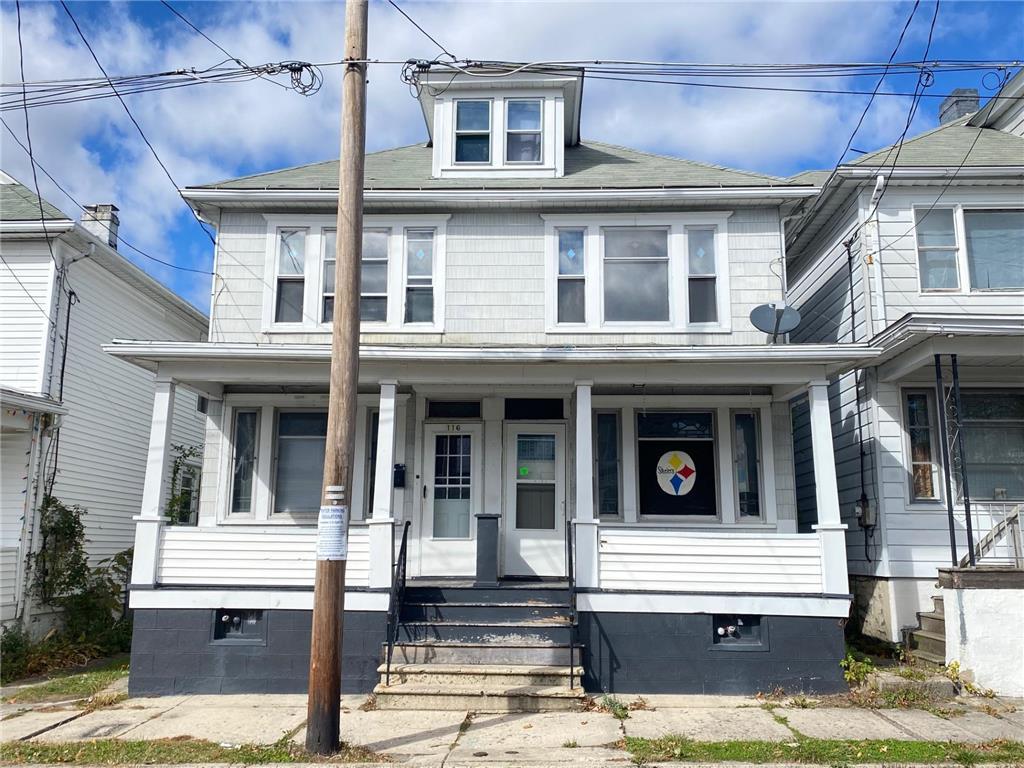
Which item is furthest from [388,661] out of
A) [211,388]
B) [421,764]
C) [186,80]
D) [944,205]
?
[944,205]

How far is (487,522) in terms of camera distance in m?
10.2

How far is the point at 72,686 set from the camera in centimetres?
976

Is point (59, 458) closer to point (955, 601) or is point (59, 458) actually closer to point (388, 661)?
point (388, 661)

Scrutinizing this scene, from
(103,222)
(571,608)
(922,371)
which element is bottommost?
(571,608)

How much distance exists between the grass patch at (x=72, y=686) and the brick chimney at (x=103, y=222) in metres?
7.56

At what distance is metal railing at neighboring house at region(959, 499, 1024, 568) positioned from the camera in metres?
9.53

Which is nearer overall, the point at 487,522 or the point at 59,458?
the point at 487,522

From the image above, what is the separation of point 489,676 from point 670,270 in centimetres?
584

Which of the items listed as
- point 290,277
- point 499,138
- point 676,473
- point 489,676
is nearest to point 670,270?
point 676,473

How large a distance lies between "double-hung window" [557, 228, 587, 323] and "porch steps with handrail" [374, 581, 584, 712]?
366cm

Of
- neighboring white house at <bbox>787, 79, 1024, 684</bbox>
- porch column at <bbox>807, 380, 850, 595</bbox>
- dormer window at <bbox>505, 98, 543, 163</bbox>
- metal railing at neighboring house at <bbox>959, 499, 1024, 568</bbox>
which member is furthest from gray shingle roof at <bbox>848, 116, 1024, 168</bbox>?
metal railing at neighboring house at <bbox>959, 499, 1024, 568</bbox>

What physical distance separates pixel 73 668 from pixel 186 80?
25.3 ft

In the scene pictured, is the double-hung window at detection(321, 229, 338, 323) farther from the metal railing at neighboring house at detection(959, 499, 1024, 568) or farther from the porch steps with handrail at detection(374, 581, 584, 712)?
the metal railing at neighboring house at detection(959, 499, 1024, 568)

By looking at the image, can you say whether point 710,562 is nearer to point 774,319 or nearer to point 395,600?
point 774,319
